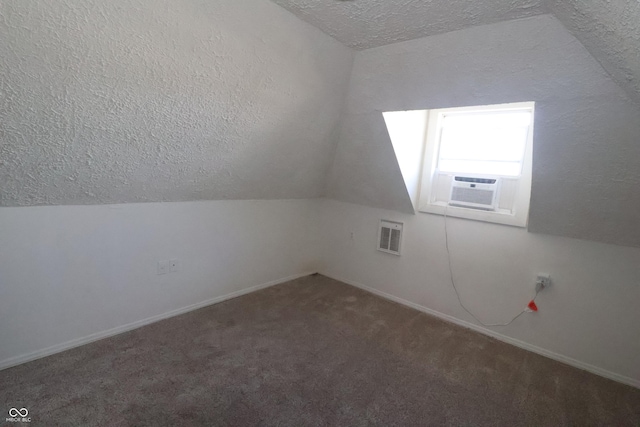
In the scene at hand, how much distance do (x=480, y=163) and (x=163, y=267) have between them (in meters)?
2.69

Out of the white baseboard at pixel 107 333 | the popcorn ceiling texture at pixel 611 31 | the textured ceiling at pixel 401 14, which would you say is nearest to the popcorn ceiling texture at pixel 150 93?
the textured ceiling at pixel 401 14

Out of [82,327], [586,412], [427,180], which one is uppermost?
[427,180]

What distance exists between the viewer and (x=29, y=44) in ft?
4.00

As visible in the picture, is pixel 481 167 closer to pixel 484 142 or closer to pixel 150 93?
pixel 484 142

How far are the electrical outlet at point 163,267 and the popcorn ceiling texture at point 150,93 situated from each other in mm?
486

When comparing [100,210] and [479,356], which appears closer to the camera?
[100,210]

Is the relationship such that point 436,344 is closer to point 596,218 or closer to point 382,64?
point 596,218

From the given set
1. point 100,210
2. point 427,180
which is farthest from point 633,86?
point 100,210

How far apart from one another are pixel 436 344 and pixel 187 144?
2240 mm

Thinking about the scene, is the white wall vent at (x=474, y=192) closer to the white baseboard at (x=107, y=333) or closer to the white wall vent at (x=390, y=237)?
the white wall vent at (x=390, y=237)

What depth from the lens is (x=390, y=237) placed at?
3.20 metres

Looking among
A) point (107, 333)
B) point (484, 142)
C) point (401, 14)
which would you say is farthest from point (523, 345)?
point (107, 333)
